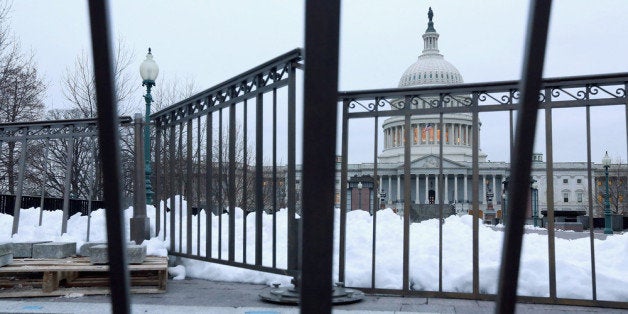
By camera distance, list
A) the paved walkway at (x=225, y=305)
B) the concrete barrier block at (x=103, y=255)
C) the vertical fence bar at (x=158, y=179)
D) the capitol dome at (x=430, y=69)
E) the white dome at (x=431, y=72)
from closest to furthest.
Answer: the paved walkway at (x=225, y=305)
the concrete barrier block at (x=103, y=255)
the vertical fence bar at (x=158, y=179)
the capitol dome at (x=430, y=69)
the white dome at (x=431, y=72)

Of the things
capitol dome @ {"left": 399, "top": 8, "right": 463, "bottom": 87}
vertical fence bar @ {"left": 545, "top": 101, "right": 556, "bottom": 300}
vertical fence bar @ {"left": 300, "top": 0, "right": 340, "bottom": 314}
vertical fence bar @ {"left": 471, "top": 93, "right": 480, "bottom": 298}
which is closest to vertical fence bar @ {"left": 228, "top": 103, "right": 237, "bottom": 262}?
vertical fence bar @ {"left": 471, "top": 93, "right": 480, "bottom": 298}

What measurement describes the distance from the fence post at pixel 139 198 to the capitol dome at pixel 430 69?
69.0m

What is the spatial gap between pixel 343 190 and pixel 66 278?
8.79ft

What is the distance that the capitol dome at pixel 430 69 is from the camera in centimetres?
8219

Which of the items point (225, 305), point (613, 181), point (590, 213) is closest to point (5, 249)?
point (225, 305)

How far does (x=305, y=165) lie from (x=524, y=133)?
13.2 inches

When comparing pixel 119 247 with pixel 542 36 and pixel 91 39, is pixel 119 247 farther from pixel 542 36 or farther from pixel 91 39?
pixel 542 36

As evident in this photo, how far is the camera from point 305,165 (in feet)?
2.77

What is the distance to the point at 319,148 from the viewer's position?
0.84 m

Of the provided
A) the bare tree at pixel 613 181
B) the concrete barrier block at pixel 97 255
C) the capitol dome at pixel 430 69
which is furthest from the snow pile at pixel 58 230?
the capitol dome at pixel 430 69

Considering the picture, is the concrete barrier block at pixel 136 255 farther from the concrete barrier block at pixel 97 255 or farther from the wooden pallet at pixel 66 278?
the concrete barrier block at pixel 97 255

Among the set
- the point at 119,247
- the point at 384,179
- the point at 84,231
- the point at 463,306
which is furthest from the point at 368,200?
the point at 119,247

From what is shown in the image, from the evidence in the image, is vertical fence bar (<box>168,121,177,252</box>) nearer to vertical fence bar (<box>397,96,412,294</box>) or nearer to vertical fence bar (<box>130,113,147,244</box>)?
vertical fence bar (<box>130,113,147,244</box>)

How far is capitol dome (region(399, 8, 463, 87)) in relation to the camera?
82188mm
